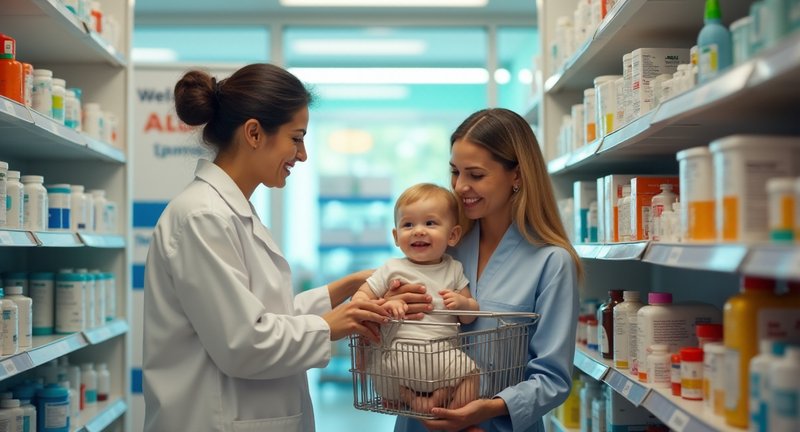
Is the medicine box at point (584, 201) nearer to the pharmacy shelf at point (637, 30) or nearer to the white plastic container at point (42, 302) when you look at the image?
the pharmacy shelf at point (637, 30)

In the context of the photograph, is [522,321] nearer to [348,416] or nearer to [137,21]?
[348,416]

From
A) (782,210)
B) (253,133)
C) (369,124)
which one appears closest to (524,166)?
(253,133)

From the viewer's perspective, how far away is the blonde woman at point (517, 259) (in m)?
2.44

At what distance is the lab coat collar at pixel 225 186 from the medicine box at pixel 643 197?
142cm

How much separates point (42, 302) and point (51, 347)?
0.57 meters

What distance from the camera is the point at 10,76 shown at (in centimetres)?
312

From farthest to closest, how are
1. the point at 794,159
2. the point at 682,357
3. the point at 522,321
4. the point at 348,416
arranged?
the point at 348,416 → the point at 522,321 → the point at 682,357 → the point at 794,159

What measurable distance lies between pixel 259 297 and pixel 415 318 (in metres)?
0.49

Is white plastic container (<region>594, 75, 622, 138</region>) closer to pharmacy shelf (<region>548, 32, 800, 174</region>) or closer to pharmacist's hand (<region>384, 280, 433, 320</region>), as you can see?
pharmacy shelf (<region>548, 32, 800, 174</region>)

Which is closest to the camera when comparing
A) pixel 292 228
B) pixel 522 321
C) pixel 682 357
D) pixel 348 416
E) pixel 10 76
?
pixel 682 357

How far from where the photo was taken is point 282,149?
258 cm

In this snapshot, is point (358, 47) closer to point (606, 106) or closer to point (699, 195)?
point (606, 106)

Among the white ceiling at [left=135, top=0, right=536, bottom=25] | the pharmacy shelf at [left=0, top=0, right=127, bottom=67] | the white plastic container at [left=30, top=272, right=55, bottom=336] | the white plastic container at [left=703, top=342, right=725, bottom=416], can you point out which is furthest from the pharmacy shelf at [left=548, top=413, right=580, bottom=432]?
the white ceiling at [left=135, top=0, right=536, bottom=25]

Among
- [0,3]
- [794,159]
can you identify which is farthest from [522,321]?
[0,3]
